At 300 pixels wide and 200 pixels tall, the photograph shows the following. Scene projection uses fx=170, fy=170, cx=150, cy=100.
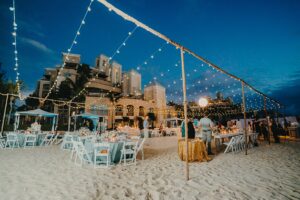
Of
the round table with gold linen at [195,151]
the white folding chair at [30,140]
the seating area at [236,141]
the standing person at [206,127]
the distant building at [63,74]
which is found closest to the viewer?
the round table with gold linen at [195,151]

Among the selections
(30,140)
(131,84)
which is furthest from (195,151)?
(131,84)

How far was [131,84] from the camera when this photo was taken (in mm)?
31625

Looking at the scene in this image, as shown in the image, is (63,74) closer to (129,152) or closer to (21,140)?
(21,140)

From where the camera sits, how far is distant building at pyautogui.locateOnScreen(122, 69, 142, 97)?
31.0 meters

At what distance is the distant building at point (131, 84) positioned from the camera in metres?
31.0

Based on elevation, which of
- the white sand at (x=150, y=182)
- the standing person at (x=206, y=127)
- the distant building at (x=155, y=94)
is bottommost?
the white sand at (x=150, y=182)

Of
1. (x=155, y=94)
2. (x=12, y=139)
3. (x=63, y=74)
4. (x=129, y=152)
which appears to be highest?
(x=63, y=74)

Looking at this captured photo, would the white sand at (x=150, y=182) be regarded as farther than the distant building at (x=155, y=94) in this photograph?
No

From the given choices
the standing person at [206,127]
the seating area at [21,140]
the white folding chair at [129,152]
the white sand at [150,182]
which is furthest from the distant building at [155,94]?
the white sand at [150,182]

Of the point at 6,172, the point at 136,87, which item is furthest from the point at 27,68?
the point at 6,172

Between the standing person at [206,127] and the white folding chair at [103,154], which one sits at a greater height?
the standing person at [206,127]

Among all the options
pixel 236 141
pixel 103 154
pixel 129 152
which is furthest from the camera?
pixel 236 141

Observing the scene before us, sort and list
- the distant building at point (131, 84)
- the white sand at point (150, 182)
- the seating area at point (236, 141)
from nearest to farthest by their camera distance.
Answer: the white sand at point (150, 182) < the seating area at point (236, 141) < the distant building at point (131, 84)

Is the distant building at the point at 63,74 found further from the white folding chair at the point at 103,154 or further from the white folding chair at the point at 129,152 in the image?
the white folding chair at the point at 129,152
